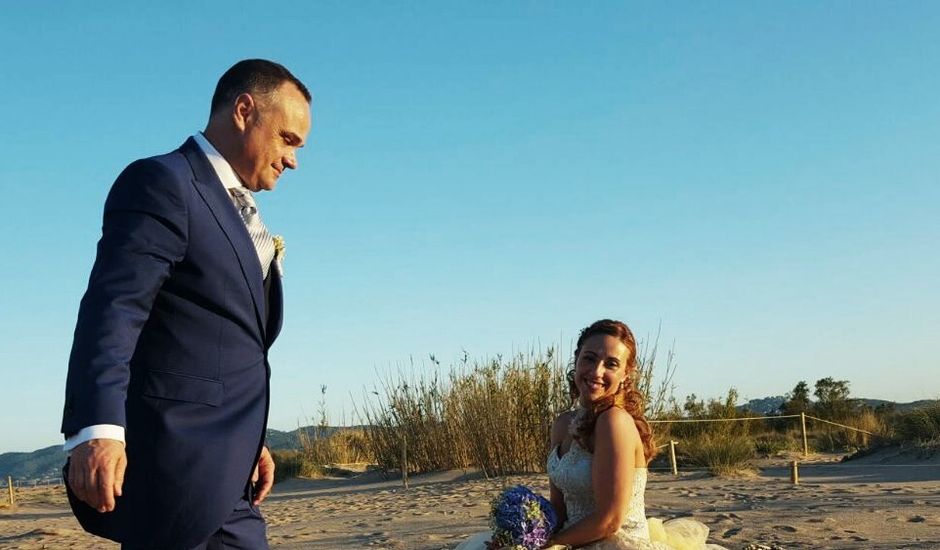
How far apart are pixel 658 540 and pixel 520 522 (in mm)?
951

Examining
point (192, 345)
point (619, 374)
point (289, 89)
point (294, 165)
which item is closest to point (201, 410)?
point (192, 345)

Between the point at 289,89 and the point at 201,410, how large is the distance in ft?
2.82

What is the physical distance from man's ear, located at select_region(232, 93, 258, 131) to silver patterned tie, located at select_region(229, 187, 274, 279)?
170 millimetres

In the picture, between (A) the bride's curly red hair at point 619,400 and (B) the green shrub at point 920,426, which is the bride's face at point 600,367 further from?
(B) the green shrub at point 920,426

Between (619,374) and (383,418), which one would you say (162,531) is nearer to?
(619,374)

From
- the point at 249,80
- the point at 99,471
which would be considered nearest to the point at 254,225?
the point at 249,80

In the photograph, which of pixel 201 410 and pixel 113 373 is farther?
pixel 201 410

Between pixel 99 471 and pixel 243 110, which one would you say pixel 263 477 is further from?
pixel 243 110

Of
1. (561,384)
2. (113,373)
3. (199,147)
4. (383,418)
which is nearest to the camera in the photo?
(113,373)

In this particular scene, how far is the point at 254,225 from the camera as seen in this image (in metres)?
2.58

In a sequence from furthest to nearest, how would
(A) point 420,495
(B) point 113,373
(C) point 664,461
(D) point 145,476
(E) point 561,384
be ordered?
(C) point 664,461 → (E) point 561,384 → (A) point 420,495 → (D) point 145,476 → (B) point 113,373

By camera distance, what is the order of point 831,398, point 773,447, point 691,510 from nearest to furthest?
1. point 691,510
2. point 773,447
3. point 831,398

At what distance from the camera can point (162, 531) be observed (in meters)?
2.23

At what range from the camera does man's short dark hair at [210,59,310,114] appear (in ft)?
8.25
